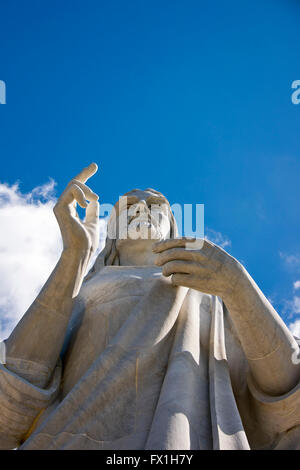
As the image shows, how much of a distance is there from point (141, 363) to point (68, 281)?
1094mm

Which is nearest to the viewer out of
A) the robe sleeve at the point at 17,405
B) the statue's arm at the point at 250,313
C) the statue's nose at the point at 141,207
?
the robe sleeve at the point at 17,405

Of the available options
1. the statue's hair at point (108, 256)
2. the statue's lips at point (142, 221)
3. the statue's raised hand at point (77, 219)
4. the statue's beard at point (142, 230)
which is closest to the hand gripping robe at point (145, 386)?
the statue's raised hand at point (77, 219)

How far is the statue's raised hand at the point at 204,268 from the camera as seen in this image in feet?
16.7

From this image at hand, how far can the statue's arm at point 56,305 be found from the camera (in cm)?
521

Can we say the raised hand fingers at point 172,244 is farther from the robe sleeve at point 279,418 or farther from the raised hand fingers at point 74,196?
the robe sleeve at point 279,418

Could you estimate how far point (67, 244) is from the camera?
18.2 ft

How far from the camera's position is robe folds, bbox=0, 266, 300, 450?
4.29 meters

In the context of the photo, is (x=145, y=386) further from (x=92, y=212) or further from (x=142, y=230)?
(x=142, y=230)

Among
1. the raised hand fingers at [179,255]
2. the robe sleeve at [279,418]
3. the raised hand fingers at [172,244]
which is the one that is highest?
the raised hand fingers at [172,244]

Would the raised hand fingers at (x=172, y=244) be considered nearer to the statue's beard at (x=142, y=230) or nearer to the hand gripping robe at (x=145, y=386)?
the hand gripping robe at (x=145, y=386)

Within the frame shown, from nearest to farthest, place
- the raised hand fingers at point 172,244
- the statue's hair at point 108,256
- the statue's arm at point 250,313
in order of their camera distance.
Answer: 1. the statue's arm at point 250,313
2. the raised hand fingers at point 172,244
3. the statue's hair at point 108,256

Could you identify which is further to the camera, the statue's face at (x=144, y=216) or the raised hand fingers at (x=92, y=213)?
the statue's face at (x=144, y=216)

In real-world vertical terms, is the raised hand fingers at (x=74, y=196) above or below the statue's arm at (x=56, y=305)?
above

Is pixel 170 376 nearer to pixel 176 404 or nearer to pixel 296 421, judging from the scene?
pixel 176 404
